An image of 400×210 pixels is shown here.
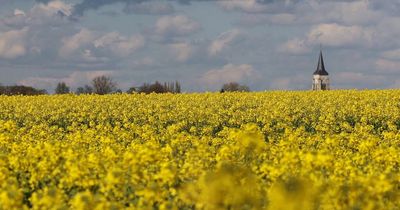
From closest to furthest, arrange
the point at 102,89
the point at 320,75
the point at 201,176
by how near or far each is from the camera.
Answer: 1. the point at 201,176
2. the point at 102,89
3. the point at 320,75

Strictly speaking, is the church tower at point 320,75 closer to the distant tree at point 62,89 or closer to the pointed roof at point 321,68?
the pointed roof at point 321,68

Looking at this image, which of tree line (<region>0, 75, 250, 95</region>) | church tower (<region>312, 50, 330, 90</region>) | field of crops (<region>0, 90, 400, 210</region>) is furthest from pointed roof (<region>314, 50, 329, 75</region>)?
field of crops (<region>0, 90, 400, 210</region>)

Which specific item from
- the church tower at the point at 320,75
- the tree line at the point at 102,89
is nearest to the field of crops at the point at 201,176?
the tree line at the point at 102,89

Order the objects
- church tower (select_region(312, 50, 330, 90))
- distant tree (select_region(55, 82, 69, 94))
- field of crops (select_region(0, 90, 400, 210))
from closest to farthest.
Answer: field of crops (select_region(0, 90, 400, 210)), distant tree (select_region(55, 82, 69, 94)), church tower (select_region(312, 50, 330, 90))

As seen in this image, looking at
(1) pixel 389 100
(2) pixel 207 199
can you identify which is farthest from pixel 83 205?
(1) pixel 389 100

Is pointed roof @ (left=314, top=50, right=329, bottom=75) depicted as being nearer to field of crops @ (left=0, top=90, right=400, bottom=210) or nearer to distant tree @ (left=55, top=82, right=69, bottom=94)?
distant tree @ (left=55, top=82, right=69, bottom=94)

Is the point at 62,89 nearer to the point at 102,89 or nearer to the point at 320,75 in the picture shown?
the point at 102,89

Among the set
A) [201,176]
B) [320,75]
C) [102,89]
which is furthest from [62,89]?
[320,75]

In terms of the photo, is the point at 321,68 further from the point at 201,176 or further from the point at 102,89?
the point at 201,176

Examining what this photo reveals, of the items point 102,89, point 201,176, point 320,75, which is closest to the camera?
point 201,176

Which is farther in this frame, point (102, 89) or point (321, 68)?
point (321, 68)

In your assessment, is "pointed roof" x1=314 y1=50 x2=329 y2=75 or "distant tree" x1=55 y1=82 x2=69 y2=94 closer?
"distant tree" x1=55 y1=82 x2=69 y2=94

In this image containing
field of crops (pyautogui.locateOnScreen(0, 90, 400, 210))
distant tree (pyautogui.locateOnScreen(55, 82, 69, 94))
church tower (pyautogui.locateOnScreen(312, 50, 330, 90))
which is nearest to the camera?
field of crops (pyautogui.locateOnScreen(0, 90, 400, 210))

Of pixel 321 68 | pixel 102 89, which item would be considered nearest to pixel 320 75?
Answer: pixel 321 68
